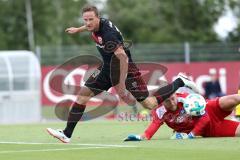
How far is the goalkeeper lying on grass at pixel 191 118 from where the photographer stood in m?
14.2

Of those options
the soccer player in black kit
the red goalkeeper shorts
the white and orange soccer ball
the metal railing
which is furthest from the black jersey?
the metal railing

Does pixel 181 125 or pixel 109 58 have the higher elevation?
pixel 109 58

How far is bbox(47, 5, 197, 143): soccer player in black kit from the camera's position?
1402 cm

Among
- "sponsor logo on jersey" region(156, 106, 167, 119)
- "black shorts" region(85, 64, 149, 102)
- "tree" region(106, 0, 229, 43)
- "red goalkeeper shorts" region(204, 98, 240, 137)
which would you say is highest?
"black shorts" region(85, 64, 149, 102)

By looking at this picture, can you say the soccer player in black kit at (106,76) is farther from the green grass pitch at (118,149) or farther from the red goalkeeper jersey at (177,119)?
the green grass pitch at (118,149)

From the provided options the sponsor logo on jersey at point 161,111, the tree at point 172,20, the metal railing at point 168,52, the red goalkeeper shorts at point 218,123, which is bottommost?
the tree at point 172,20

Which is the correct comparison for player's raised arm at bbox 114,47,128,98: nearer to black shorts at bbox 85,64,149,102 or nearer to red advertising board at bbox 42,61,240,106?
black shorts at bbox 85,64,149,102

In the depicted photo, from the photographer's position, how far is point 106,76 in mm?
14531

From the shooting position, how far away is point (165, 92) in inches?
584

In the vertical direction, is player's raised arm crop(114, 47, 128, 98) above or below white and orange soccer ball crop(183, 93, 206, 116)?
above

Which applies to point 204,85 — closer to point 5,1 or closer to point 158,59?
point 158,59

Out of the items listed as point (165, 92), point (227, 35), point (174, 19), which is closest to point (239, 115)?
point (165, 92)

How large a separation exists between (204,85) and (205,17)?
104 ft

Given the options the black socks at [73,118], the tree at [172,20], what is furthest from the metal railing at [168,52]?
the tree at [172,20]
